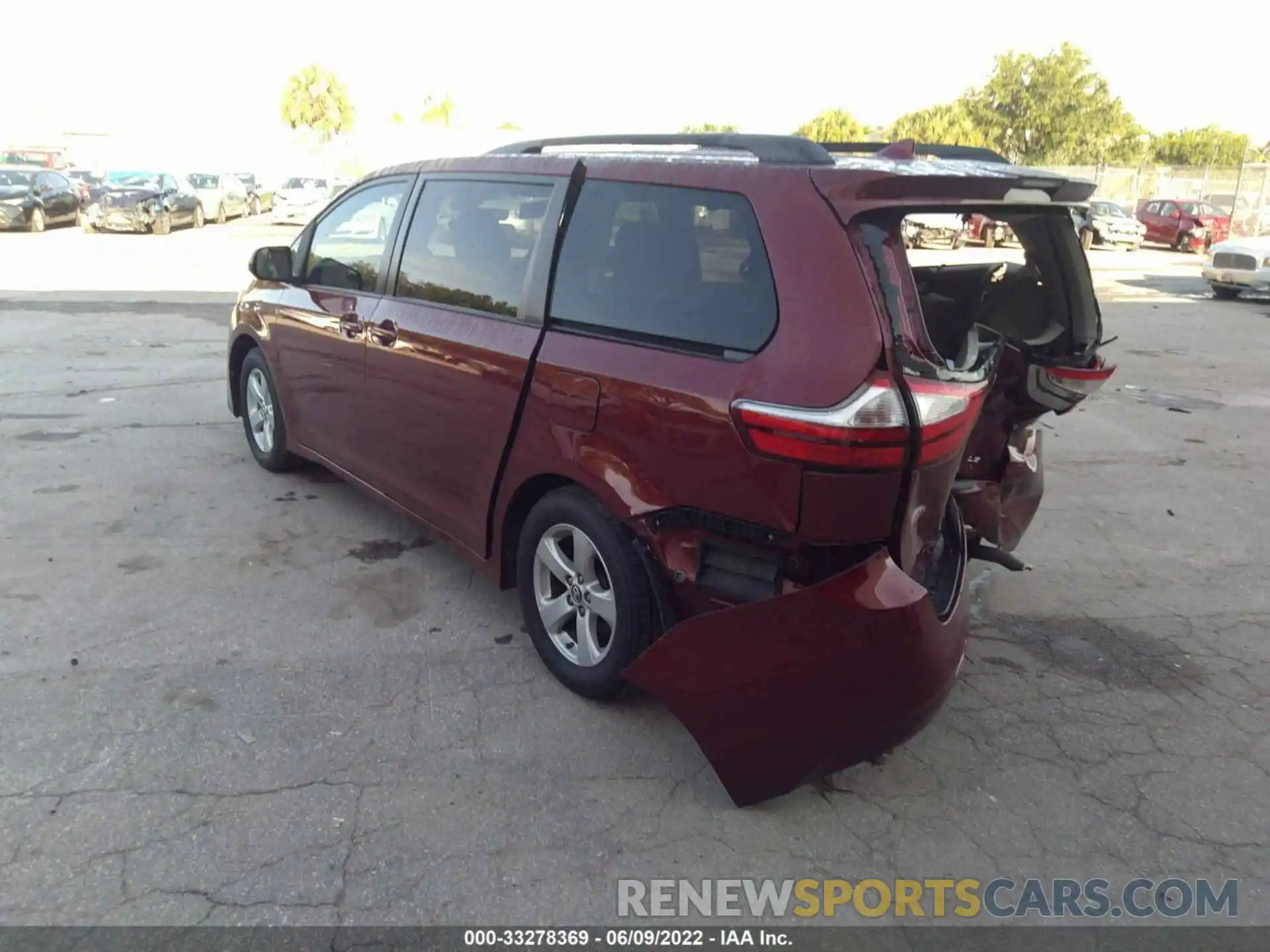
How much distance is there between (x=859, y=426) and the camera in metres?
2.55

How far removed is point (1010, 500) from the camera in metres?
4.30

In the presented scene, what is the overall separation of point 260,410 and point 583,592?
10.8 feet

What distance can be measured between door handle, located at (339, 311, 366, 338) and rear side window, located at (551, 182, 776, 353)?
4.60 ft

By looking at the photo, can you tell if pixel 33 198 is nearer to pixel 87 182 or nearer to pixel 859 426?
pixel 87 182

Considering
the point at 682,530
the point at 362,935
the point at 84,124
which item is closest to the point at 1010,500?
the point at 682,530

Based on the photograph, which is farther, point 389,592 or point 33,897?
point 389,592

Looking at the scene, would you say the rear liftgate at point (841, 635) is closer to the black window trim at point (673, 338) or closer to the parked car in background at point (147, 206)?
the black window trim at point (673, 338)

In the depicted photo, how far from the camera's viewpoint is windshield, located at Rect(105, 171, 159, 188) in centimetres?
2656

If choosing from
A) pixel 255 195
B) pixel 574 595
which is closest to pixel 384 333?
pixel 574 595

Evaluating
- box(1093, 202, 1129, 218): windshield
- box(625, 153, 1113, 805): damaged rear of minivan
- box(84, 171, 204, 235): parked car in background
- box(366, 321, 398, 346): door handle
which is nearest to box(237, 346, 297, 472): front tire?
box(366, 321, 398, 346): door handle

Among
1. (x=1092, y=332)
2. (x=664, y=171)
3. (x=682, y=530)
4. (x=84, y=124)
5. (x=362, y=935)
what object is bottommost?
(x=362, y=935)

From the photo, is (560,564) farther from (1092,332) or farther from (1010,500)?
(1092,332)

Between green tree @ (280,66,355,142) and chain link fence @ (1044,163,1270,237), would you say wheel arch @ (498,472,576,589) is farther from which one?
green tree @ (280,66,355,142)

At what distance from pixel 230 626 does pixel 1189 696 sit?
12.4 feet
